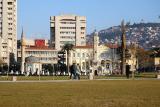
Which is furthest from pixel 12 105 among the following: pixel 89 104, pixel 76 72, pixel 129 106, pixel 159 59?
pixel 159 59

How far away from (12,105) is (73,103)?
8.18 ft

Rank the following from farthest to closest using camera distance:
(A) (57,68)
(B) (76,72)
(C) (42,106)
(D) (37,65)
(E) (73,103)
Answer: (A) (57,68) < (D) (37,65) < (B) (76,72) < (E) (73,103) < (C) (42,106)

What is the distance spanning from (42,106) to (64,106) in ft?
2.67

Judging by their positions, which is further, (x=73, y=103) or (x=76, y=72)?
(x=76, y=72)

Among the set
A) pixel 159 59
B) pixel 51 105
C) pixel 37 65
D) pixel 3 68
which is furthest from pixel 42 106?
pixel 3 68

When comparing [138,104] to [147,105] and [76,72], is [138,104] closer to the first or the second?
[147,105]

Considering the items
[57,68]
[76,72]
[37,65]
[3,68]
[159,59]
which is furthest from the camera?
[57,68]

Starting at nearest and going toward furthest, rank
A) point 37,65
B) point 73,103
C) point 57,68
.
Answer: point 73,103
point 37,65
point 57,68

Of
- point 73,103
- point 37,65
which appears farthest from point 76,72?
point 37,65

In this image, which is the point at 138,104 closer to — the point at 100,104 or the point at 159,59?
the point at 100,104

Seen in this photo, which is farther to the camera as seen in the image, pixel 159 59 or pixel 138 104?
pixel 159 59

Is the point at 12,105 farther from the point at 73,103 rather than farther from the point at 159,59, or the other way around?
the point at 159,59

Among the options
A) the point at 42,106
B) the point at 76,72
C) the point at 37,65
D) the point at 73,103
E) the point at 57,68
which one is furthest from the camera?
the point at 57,68

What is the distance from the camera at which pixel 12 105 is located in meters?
20.2
